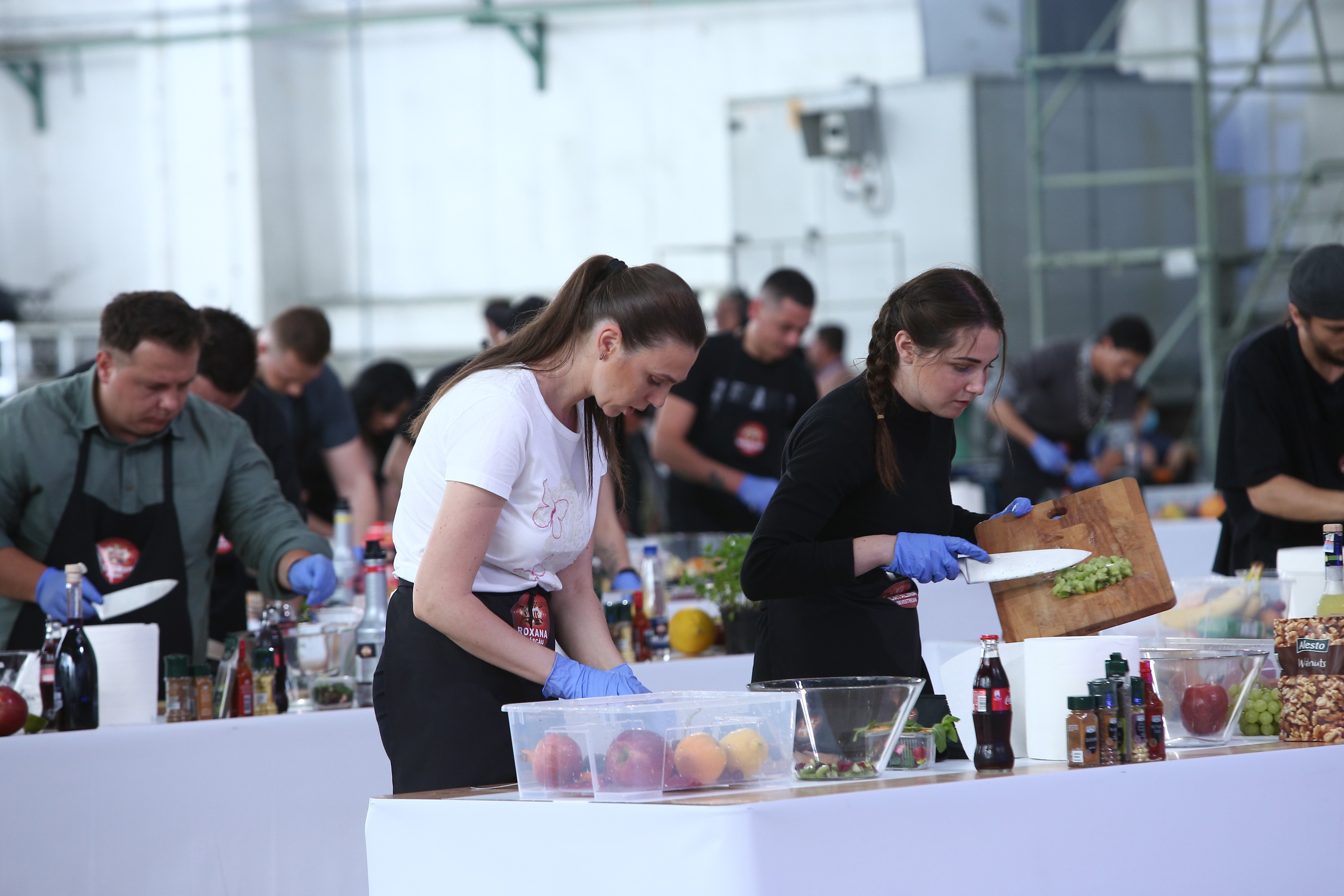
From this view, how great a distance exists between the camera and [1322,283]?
8.75 ft

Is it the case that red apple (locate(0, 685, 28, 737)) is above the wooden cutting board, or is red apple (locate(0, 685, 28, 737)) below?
below

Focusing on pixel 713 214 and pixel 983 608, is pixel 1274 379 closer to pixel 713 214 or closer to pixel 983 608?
pixel 983 608

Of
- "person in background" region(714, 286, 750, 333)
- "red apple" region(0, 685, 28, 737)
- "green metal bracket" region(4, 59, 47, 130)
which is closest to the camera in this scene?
"red apple" region(0, 685, 28, 737)

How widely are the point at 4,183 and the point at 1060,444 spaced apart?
8171mm

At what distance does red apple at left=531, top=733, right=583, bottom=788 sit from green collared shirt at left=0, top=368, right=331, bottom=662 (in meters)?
1.33

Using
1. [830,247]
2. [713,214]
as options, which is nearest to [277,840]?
[830,247]

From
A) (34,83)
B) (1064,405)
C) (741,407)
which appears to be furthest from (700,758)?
(34,83)

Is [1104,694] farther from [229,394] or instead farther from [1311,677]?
[229,394]

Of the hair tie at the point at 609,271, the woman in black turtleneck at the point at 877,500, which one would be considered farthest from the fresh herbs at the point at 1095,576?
the hair tie at the point at 609,271

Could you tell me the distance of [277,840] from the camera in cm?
245

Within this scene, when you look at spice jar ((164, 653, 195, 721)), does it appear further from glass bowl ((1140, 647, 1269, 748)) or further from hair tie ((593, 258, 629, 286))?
glass bowl ((1140, 647, 1269, 748))

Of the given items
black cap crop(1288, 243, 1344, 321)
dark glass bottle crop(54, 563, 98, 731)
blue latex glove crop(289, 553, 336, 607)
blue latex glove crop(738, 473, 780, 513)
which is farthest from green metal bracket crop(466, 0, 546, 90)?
A: dark glass bottle crop(54, 563, 98, 731)

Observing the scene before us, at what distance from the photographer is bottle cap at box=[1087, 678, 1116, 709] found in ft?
5.47

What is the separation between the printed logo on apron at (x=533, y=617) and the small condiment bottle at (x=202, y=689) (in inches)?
33.6
